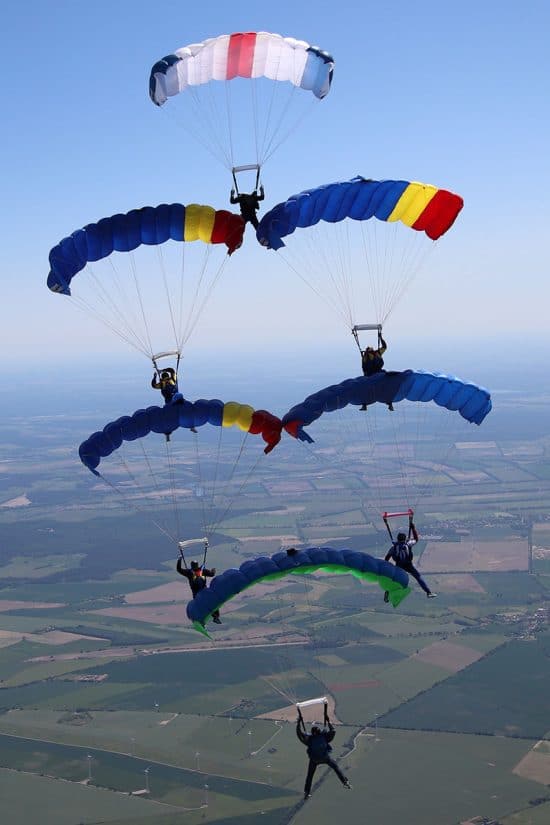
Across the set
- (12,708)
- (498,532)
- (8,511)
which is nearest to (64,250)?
(12,708)

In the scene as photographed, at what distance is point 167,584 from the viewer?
269 feet

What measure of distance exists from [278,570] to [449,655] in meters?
42.1

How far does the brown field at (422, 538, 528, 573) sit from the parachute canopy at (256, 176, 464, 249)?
6076 centimetres

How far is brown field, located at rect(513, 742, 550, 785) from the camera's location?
141ft

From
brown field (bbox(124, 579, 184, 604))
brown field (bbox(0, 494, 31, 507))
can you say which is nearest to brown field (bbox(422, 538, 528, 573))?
brown field (bbox(124, 579, 184, 604))

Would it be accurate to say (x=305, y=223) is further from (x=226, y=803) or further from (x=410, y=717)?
(x=410, y=717)

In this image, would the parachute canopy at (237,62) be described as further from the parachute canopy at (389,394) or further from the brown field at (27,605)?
the brown field at (27,605)

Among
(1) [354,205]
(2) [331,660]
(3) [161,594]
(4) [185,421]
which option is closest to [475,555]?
(3) [161,594]

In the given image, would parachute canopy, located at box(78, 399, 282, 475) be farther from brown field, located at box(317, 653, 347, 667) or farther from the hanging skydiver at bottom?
brown field, located at box(317, 653, 347, 667)

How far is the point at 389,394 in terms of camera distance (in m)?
21.5

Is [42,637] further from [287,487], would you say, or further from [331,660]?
[287,487]

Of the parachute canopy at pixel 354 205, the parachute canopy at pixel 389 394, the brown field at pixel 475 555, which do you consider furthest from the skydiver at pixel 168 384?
the brown field at pixel 475 555

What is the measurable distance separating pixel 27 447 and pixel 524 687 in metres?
148

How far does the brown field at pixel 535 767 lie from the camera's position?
42.9 meters
